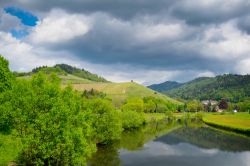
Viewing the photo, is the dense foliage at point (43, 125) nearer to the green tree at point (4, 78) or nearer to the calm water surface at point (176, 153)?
the green tree at point (4, 78)

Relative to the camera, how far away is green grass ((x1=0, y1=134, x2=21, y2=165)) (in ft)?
125

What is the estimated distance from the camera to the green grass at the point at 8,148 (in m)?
38.0

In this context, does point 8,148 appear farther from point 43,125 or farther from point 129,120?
point 129,120

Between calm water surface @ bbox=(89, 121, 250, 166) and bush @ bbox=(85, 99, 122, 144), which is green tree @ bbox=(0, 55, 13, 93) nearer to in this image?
calm water surface @ bbox=(89, 121, 250, 166)

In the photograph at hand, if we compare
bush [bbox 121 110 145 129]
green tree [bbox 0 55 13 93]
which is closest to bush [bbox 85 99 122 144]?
green tree [bbox 0 55 13 93]

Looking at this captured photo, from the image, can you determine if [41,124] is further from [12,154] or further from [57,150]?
[12,154]

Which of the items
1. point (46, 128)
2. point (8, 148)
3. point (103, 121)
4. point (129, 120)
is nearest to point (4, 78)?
point (8, 148)

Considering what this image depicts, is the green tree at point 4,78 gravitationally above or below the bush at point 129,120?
above

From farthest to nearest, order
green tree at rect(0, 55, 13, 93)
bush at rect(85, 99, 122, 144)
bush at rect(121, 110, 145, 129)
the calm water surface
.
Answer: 1. bush at rect(121, 110, 145, 129)
2. bush at rect(85, 99, 122, 144)
3. the calm water surface
4. green tree at rect(0, 55, 13, 93)

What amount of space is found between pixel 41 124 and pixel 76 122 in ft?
19.6

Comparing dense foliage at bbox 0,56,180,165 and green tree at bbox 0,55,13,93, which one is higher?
green tree at bbox 0,55,13,93

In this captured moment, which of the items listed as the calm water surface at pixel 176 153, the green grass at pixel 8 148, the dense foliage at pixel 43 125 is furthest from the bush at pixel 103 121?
the green grass at pixel 8 148

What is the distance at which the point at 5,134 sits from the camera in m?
44.0

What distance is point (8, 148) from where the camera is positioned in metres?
40.9
